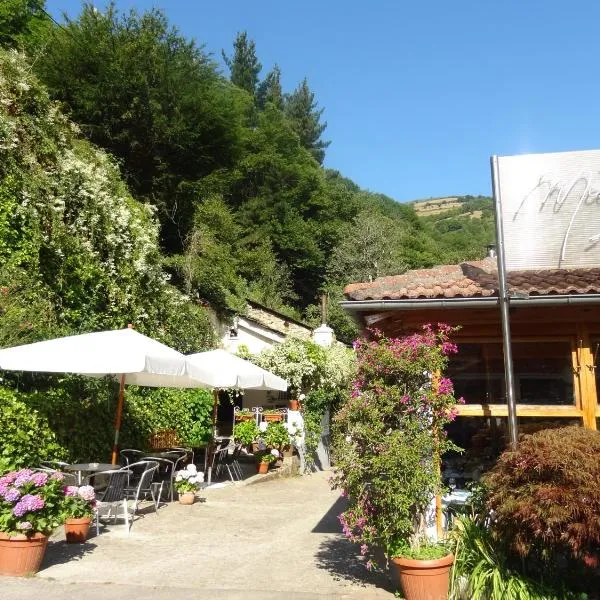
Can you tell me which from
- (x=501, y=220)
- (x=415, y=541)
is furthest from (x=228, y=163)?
(x=415, y=541)

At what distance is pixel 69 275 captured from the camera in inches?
485

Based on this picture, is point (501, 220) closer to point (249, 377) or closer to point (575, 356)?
point (575, 356)

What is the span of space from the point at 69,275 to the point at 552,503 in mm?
10480

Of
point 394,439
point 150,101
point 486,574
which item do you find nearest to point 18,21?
point 150,101

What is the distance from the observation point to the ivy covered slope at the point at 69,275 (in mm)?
9469

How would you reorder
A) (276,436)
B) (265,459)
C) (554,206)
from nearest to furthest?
(554,206), (265,459), (276,436)

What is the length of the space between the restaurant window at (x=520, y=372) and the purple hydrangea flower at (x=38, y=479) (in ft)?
14.1

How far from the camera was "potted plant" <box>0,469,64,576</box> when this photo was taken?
575 centimetres

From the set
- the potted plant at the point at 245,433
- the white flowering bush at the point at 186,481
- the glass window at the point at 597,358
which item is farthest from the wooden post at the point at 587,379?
the potted plant at the point at 245,433

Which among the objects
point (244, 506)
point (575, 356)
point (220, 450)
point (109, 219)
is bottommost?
point (244, 506)

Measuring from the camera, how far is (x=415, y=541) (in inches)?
213

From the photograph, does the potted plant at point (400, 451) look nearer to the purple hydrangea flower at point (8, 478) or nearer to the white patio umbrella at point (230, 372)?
the purple hydrangea flower at point (8, 478)

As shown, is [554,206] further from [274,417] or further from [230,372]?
[274,417]

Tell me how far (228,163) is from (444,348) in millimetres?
15795
